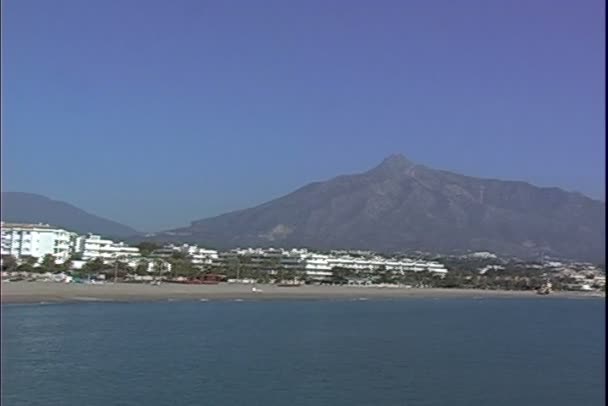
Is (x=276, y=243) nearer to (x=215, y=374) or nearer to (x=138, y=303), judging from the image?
(x=138, y=303)

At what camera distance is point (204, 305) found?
3369 centimetres

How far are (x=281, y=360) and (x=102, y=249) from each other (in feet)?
116

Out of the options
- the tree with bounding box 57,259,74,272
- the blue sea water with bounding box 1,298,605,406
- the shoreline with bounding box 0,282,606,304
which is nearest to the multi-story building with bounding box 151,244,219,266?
the shoreline with bounding box 0,282,606,304

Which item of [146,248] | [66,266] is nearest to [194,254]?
[146,248]

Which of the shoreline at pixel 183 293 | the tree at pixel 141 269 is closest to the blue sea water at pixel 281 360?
the shoreline at pixel 183 293

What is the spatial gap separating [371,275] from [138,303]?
112ft

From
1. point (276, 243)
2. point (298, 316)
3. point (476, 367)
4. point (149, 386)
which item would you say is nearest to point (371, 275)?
point (276, 243)

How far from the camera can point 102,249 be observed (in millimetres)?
50281

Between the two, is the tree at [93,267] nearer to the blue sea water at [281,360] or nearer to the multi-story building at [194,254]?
the multi-story building at [194,254]

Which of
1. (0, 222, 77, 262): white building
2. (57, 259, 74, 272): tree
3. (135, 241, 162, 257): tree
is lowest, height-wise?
(0, 222, 77, 262): white building

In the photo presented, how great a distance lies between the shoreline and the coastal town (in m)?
2.15

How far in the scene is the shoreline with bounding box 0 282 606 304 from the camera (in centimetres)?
3164

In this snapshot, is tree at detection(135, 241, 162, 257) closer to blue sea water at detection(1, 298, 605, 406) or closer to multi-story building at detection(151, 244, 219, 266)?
multi-story building at detection(151, 244, 219, 266)

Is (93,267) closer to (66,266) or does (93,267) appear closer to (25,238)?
(66,266)
